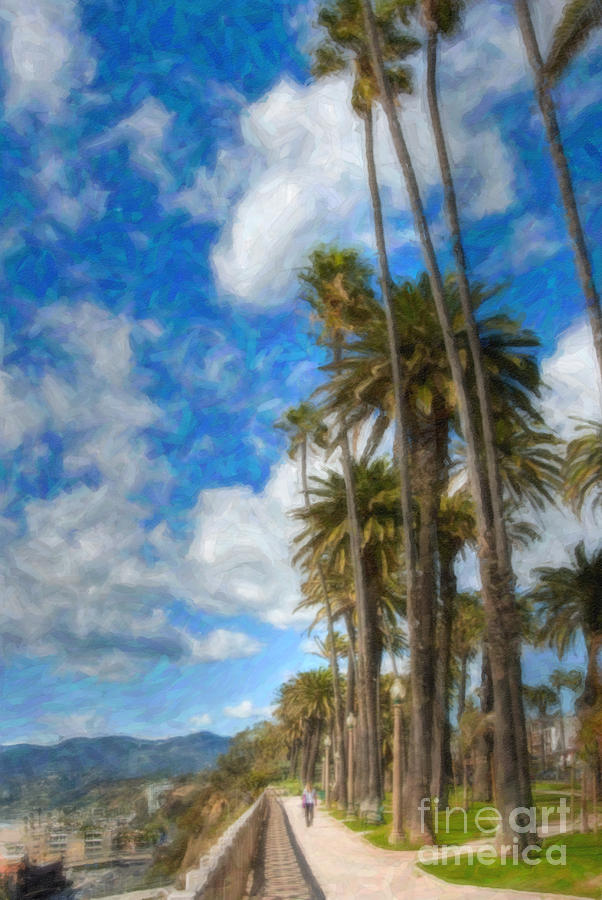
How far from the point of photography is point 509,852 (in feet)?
38.6

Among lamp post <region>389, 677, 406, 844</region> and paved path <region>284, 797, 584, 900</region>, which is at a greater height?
lamp post <region>389, 677, 406, 844</region>

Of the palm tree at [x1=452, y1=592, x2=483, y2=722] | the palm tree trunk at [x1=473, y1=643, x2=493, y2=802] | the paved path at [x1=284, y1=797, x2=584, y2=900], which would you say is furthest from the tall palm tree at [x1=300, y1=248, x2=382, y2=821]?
the palm tree at [x1=452, y1=592, x2=483, y2=722]

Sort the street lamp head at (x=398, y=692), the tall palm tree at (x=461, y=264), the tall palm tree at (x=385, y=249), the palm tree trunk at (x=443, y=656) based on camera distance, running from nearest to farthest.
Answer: the tall palm tree at (x=461, y=264), the street lamp head at (x=398, y=692), the tall palm tree at (x=385, y=249), the palm tree trunk at (x=443, y=656)

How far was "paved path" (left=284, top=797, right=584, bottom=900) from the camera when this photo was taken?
9.98 m

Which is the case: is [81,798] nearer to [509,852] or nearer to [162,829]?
[162,829]

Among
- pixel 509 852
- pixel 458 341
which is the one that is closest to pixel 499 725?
pixel 509 852

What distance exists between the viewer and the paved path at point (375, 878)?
998 cm

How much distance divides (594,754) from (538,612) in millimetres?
11931

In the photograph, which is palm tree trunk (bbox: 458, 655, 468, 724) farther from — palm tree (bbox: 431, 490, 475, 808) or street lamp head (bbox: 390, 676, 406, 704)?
street lamp head (bbox: 390, 676, 406, 704)

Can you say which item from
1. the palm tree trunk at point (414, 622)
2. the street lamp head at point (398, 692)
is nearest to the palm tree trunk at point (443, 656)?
the palm tree trunk at point (414, 622)

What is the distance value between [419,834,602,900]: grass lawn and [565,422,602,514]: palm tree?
11668mm

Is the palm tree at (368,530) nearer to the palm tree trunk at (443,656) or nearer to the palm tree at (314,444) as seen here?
the palm tree trunk at (443,656)

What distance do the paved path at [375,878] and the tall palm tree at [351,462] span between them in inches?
304

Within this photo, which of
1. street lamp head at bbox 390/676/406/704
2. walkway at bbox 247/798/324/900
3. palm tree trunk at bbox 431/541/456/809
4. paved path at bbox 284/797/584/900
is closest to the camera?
paved path at bbox 284/797/584/900
